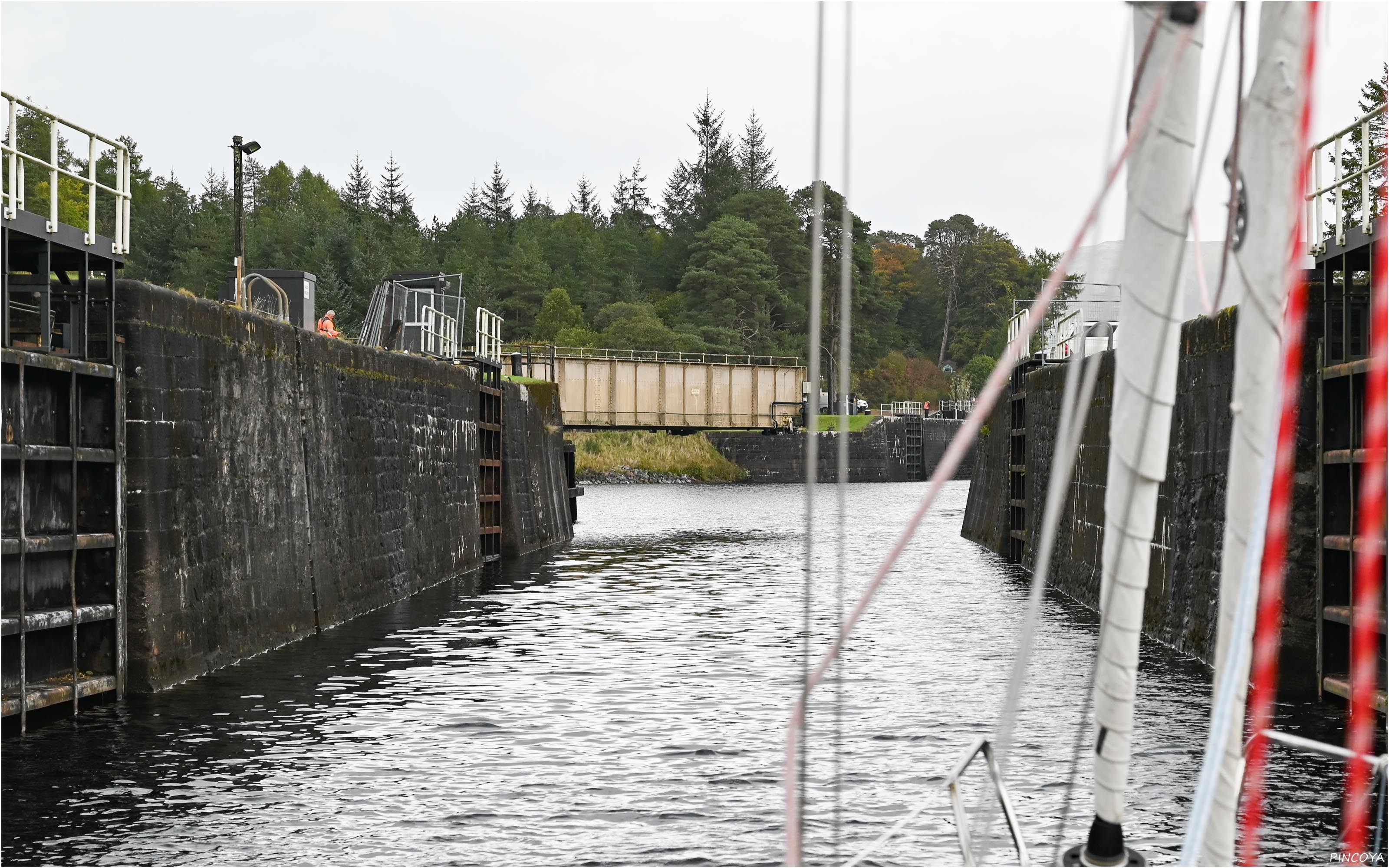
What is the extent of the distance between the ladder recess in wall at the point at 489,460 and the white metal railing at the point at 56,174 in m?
14.7

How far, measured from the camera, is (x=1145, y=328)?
163 inches

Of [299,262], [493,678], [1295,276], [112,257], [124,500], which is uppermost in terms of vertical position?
[299,262]

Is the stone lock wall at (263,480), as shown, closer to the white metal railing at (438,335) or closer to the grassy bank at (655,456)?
the white metal railing at (438,335)

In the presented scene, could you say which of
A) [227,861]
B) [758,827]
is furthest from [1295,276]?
[227,861]

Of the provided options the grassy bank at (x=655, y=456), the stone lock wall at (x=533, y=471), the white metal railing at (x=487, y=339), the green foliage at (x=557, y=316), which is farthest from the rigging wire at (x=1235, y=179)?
the green foliage at (x=557, y=316)

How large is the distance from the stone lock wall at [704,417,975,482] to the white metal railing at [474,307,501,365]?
168 feet

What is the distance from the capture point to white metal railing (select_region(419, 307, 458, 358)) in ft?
89.8

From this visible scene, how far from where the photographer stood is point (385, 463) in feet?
70.1

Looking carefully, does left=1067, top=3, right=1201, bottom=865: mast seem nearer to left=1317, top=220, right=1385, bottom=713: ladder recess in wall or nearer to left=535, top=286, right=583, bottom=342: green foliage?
left=1317, top=220, right=1385, bottom=713: ladder recess in wall

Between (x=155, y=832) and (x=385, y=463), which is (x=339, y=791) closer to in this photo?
(x=155, y=832)

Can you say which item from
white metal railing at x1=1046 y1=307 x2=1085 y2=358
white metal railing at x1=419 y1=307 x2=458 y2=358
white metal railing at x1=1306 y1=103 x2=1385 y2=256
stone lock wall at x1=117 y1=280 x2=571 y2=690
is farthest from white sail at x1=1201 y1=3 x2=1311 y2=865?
white metal railing at x1=1046 y1=307 x2=1085 y2=358

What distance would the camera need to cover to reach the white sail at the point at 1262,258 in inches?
157

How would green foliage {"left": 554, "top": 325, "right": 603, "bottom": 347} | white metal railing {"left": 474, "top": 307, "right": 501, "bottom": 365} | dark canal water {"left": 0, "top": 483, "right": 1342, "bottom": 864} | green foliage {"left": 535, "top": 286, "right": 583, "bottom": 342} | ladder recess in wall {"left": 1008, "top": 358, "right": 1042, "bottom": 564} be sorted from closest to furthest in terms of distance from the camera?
dark canal water {"left": 0, "top": 483, "right": 1342, "bottom": 864} → ladder recess in wall {"left": 1008, "top": 358, "right": 1042, "bottom": 564} → white metal railing {"left": 474, "top": 307, "right": 501, "bottom": 365} → green foliage {"left": 554, "top": 325, "right": 603, "bottom": 347} → green foliage {"left": 535, "top": 286, "right": 583, "bottom": 342}

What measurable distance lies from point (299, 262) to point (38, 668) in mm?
94490
